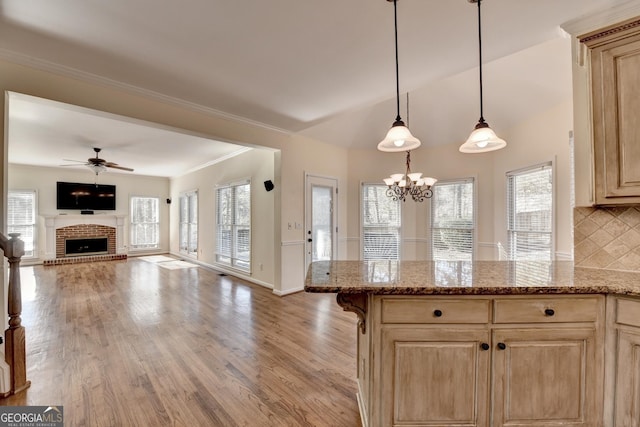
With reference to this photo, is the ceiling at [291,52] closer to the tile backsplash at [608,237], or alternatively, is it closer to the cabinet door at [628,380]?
the tile backsplash at [608,237]

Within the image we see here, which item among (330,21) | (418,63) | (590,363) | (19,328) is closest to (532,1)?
(418,63)

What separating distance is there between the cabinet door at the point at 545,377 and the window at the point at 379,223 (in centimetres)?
395

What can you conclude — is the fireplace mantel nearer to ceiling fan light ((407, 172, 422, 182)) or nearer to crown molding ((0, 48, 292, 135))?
crown molding ((0, 48, 292, 135))

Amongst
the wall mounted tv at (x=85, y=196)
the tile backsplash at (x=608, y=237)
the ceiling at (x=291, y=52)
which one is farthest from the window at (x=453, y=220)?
the wall mounted tv at (x=85, y=196)

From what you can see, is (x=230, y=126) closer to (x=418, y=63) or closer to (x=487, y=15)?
(x=418, y=63)

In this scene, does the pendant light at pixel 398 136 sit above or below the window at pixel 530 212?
above

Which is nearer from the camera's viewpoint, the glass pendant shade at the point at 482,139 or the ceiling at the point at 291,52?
the glass pendant shade at the point at 482,139

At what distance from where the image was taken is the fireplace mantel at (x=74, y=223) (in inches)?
284

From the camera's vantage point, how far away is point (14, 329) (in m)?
2.04

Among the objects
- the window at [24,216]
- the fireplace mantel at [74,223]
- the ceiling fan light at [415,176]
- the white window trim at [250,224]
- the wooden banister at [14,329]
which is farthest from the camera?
the fireplace mantel at [74,223]

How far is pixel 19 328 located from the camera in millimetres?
2070

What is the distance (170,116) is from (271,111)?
3.95 feet

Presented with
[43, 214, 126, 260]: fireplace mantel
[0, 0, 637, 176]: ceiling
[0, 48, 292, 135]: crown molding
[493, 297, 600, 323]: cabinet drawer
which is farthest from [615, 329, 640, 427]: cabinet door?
[43, 214, 126, 260]: fireplace mantel

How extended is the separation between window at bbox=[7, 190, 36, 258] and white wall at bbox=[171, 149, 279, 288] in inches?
164
